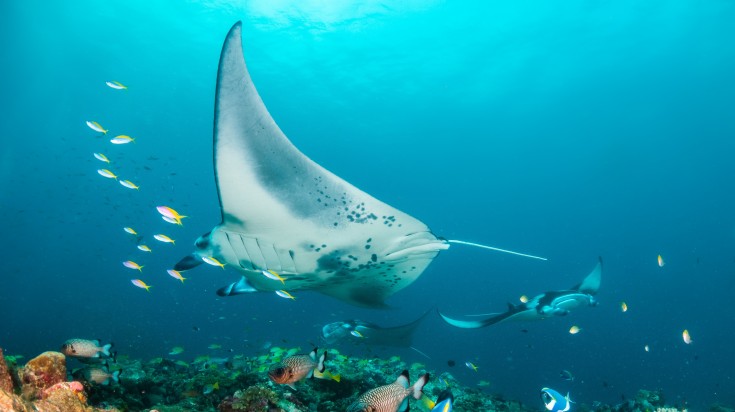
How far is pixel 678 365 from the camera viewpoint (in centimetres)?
5062

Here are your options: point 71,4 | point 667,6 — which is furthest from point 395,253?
point 71,4

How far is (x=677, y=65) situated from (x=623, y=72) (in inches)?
118

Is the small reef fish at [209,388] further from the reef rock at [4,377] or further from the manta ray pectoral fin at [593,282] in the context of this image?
the manta ray pectoral fin at [593,282]

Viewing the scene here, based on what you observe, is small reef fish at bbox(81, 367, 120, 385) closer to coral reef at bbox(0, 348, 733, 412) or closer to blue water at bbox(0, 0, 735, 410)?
coral reef at bbox(0, 348, 733, 412)

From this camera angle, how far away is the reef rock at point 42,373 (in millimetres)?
2341

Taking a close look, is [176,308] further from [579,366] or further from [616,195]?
[616,195]

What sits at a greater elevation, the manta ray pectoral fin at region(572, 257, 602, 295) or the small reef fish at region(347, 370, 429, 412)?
the small reef fish at region(347, 370, 429, 412)

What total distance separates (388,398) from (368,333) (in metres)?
5.48

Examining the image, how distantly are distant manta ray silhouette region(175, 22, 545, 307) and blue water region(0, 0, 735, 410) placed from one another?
815 centimetres

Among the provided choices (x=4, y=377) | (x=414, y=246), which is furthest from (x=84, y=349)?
(x=414, y=246)

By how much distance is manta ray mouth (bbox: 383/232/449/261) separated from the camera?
3660mm

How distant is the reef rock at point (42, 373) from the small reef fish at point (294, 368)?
138 cm

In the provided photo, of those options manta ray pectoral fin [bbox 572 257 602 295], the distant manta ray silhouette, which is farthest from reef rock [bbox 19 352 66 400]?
manta ray pectoral fin [bbox 572 257 602 295]

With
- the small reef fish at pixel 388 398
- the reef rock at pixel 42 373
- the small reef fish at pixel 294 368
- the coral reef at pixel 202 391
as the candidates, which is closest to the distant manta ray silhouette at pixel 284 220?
the small reef fish at pixel 294 368
